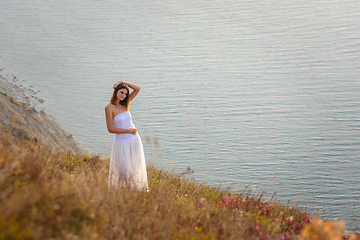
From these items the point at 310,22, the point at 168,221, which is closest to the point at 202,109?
the point at 310,22

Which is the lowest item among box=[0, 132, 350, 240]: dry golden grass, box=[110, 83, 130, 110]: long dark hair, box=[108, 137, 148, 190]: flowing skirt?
box=[0, 132, 350, 240]: dry golden grass

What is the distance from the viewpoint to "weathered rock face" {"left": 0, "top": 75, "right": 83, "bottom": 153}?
4977 mm

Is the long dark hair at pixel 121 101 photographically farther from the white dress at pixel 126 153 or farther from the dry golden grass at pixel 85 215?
the dry golden grass at pixel 85 215

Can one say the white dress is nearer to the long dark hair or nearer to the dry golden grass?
the long dark hair

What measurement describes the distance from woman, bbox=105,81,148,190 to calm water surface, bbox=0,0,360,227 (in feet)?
11.3

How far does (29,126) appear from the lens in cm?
557

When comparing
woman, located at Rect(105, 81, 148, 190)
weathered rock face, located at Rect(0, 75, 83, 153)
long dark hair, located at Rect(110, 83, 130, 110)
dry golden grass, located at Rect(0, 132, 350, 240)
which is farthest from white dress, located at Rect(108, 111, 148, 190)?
weathered rock face, located at Rect(0, 75, 83, 153)

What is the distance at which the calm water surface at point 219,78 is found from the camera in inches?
318

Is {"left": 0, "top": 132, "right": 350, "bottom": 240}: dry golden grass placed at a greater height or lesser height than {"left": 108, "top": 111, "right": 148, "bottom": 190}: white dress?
lesser

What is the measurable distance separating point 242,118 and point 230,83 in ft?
5.76

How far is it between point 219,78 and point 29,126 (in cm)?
717

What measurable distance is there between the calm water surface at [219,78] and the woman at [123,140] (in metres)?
3.44

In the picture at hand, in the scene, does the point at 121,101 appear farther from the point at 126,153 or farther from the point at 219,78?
the point at 219,78

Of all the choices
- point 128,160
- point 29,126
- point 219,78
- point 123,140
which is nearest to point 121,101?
point 123,140
